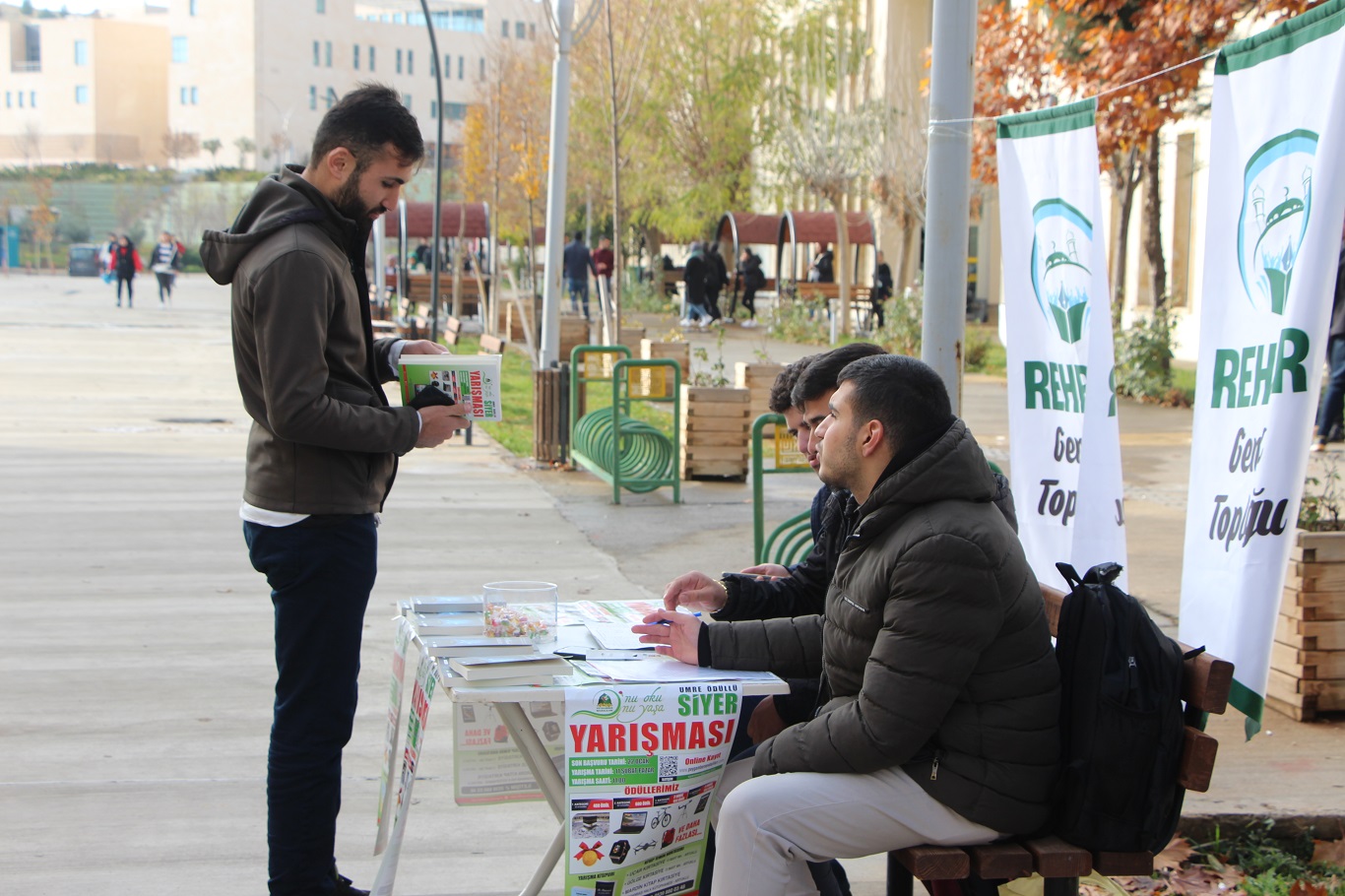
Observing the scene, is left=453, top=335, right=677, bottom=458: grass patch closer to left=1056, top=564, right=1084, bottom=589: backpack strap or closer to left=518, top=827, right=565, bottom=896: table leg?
left=518, top=827, right=565, bottom=896: table leg

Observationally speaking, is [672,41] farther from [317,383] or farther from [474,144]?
[317,383]

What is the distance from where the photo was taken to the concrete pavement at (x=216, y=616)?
4.27 meters

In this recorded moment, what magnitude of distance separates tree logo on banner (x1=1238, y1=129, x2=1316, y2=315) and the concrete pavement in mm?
1683

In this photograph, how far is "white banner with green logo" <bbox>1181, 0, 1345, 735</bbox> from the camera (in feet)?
12.5

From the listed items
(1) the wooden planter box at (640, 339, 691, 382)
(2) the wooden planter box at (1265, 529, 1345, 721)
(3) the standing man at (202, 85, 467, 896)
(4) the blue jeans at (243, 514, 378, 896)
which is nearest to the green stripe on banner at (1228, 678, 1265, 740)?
(2) the wooden planter box at (1265, 529, 1345, 721)

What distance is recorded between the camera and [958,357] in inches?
210

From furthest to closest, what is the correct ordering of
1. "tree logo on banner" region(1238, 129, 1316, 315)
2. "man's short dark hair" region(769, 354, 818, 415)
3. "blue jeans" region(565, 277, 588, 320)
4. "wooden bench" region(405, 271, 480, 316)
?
"wooden bench" region(405, 271, 480, 316) → "blue jeans" region(565, 277, 588, 320) → "man's short dark hair" region(769, 354, 818, 415) → "tree logo on banner" region(1238, 129, 1316, 315)

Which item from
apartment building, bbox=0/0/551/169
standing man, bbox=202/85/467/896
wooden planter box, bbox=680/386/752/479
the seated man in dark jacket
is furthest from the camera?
apartment building, bbox=0/0/551/169

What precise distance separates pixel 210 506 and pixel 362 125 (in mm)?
7346

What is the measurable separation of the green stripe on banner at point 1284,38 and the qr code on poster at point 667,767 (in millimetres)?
2594

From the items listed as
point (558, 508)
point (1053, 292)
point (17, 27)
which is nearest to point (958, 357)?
point (1053, 292)

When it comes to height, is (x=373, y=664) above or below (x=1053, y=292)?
below

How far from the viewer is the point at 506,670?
3.05m

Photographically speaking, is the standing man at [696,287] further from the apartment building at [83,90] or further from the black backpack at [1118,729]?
the apartment building at [83,90]
